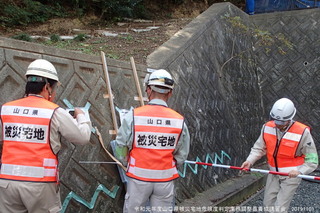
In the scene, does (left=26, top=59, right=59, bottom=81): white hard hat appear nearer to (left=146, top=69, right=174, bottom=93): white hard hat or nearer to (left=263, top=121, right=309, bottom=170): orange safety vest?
(left=146, top=69, right=174, bottom=93): white hard hat

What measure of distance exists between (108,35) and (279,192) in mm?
5808

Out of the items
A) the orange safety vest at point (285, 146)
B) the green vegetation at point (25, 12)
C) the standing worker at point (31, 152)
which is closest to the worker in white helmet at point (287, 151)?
the orange safety vest at point (285, 146)

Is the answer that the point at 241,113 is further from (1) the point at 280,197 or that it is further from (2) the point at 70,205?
(2) the point at 70,205

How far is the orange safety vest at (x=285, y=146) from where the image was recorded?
385 cm

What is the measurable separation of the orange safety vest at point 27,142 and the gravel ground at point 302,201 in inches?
167

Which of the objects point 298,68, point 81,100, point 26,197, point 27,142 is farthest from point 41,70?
point 298,68

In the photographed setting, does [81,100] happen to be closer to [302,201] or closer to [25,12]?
[302,201]

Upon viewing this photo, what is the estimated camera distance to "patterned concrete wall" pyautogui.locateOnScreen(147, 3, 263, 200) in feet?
19.5

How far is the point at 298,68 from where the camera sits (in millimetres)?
10234

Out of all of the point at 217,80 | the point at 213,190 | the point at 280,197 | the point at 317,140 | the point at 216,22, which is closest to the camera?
the point at 280,197

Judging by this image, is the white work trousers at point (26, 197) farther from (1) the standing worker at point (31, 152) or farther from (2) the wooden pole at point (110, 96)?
(2) the wooden pole at point (110, 96)

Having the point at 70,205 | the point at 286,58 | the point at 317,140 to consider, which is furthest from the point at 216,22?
the point at 70,205

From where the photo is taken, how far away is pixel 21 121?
2.55 metres

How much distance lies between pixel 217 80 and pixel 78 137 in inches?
206
